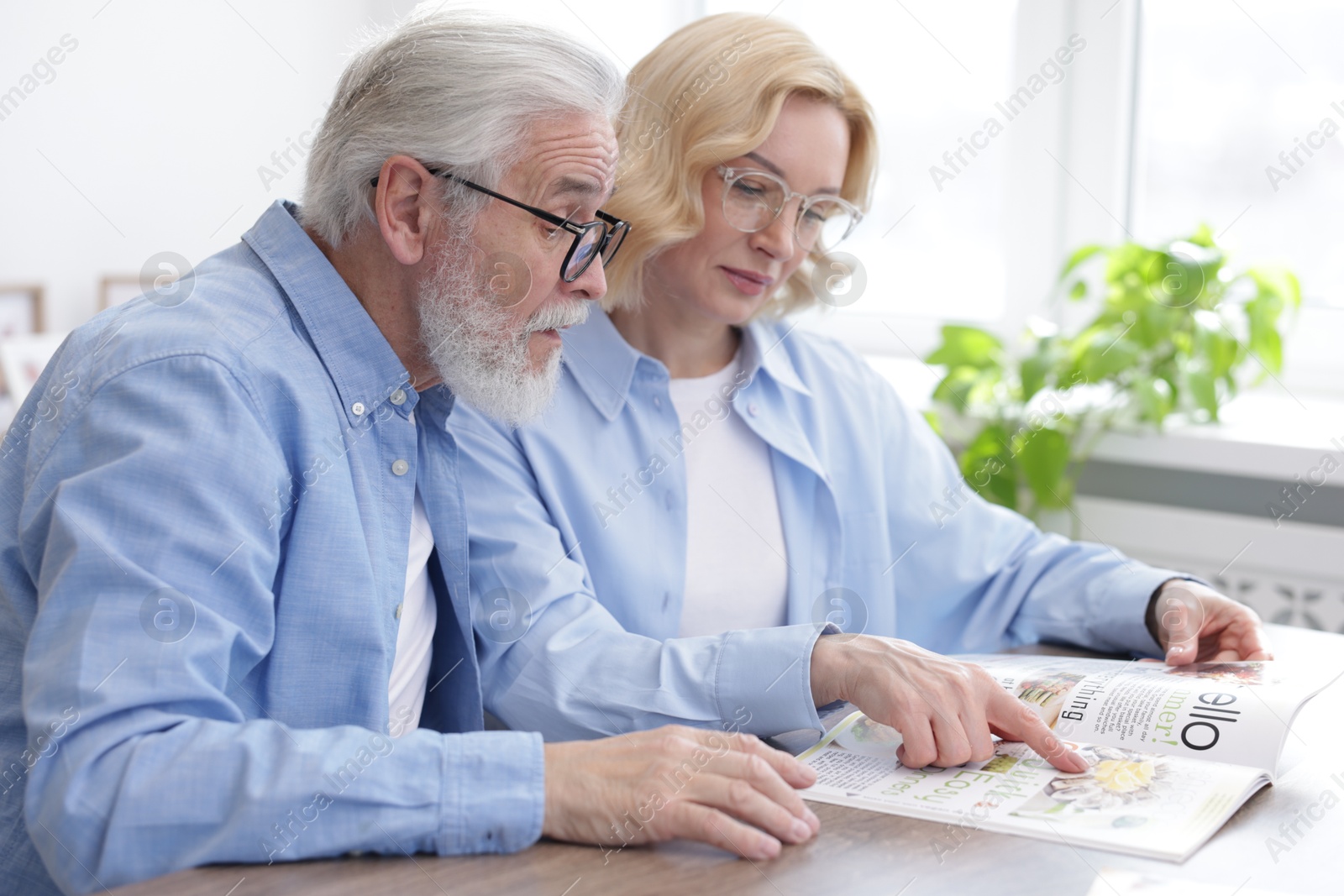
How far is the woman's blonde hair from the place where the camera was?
155 centimetres

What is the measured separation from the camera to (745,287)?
1629mm

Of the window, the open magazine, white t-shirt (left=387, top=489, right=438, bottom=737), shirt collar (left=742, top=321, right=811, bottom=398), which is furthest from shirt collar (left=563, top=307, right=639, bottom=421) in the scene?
the window

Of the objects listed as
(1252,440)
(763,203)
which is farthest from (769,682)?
(1252,440)

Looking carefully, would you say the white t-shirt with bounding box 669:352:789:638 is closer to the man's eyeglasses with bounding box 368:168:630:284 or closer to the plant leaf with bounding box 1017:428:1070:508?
the man's eyeglasses with bounding box 368:168:630:284

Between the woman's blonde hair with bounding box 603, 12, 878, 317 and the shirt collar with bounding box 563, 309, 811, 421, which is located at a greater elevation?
the woman's blonde hair with bounding box 603, 12, 878, 317

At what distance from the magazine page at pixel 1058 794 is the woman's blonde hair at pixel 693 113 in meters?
0.74

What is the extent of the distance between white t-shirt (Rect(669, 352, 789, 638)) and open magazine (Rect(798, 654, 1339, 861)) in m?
0.36

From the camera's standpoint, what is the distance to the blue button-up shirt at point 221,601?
0.82 metres

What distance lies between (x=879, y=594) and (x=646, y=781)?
2.72 feet

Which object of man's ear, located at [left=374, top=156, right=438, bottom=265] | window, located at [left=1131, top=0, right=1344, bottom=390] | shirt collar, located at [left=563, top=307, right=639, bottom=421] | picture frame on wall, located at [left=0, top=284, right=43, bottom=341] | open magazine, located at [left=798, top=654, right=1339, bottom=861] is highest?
window, located at [left=1131, top=0, right=1344, bottom=390]

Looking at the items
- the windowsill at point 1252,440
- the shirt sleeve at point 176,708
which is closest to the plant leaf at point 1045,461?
the windowsill at point 1252,440

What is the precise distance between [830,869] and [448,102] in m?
0.76

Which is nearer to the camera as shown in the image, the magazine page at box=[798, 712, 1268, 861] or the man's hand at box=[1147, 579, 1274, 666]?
the magazine page at box=[798, 712, 1268, 861]

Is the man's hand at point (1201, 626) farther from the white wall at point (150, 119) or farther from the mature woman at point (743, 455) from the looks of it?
the white wall at point (150, 119)
